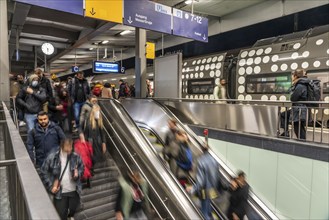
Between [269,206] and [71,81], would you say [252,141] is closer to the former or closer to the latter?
[269,206]

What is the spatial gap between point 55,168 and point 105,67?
1427 cm

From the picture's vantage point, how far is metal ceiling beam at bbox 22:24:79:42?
1458 cm

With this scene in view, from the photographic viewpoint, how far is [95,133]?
5.30 metres

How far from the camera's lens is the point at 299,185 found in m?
5.41

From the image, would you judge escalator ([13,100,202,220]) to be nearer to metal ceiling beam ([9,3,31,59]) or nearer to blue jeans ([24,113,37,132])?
blue jeans ([24,113,37,132])

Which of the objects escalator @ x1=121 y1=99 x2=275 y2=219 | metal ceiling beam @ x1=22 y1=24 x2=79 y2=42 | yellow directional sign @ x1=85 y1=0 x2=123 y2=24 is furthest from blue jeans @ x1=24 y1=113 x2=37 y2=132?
metal ceiling beam @ x1=22 y1=24 x2=79 y2=42

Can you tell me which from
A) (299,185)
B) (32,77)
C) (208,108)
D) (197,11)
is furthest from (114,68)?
(299,185)

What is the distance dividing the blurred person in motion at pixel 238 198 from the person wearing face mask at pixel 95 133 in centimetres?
248

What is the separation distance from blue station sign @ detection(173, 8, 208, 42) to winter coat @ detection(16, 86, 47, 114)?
502cm

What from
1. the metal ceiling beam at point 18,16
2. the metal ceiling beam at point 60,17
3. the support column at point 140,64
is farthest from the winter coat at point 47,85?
the metal ceiling beam at point 60,17

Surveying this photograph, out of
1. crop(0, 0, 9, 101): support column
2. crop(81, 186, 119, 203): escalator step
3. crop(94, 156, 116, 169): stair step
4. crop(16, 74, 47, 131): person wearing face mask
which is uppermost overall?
crop(0, 0, 9, 101): support column

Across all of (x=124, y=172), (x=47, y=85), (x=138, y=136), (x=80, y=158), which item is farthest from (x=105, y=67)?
(x=80, y=158)

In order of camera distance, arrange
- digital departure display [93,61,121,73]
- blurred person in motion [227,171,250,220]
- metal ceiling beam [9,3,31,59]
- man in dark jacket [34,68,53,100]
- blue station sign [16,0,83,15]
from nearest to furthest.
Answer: blurred person in motion [227,171,250,220]
man in dark jacket [34,68,53,100]
blue station sign [16,0,83,15]
metal ceiling beam [9,3,31,59]
digital departure display [93,61,121,73]

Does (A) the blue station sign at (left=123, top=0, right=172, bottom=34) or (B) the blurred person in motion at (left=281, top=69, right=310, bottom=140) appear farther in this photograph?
(A) the blue station sign at (left=123, top=0, right=172, bottom=34)
